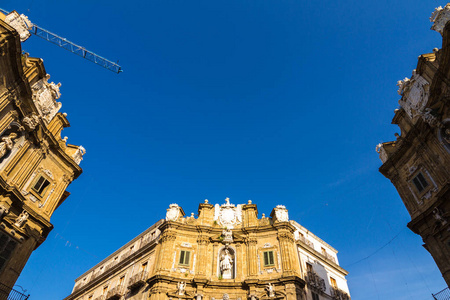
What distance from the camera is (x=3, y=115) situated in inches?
729

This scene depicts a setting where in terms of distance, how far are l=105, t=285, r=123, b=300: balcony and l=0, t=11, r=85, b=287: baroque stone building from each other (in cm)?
1413

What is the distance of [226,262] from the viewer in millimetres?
29547

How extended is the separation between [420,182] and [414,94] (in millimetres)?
7029

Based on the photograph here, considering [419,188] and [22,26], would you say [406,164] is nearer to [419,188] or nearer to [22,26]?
[419,188]

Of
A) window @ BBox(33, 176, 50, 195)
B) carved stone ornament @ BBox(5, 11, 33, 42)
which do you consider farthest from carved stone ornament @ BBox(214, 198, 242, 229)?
carved stone ornament @ BBox(5, 11, 33, 42)

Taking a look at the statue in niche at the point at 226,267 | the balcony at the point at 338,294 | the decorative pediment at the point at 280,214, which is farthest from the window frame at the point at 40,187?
the balcony at the point at 338,294

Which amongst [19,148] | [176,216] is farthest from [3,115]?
[176,216]

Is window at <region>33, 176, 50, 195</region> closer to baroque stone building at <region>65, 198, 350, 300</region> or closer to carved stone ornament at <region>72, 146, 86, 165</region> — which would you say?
carved stone ornament at <region>72, 146, 86, 165</region>

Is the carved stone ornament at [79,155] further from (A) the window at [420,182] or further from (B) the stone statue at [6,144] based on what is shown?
(A) the window at [420,182]

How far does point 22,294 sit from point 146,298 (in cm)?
1240

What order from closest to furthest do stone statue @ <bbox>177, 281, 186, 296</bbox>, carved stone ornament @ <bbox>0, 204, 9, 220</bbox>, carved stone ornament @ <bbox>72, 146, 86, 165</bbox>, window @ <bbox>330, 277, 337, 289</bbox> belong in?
carved stone ornament @ <bbox>0, 204, 9, 220</bbox>, carved stone ornament @ <bbox>72, 146, 86, 165</bbox>, stone statue @ <bbox>177, 281, 186, 296</bbox>, window @ <bbox>330, 277, 337, 289</bbox>

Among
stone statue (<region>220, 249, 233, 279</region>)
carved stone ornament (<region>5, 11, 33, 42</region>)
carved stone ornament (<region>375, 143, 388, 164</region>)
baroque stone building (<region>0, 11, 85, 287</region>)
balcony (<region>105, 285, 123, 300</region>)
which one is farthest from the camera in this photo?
balcony (<region>105, 285, 123, 300</region>)

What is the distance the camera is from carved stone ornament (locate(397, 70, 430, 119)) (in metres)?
22.5

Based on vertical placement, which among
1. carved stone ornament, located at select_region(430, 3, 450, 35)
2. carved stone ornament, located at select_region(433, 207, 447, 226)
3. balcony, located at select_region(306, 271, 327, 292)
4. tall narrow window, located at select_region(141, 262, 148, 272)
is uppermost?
carved stone ornament, located at select_region(430, 3, 450, 35)
